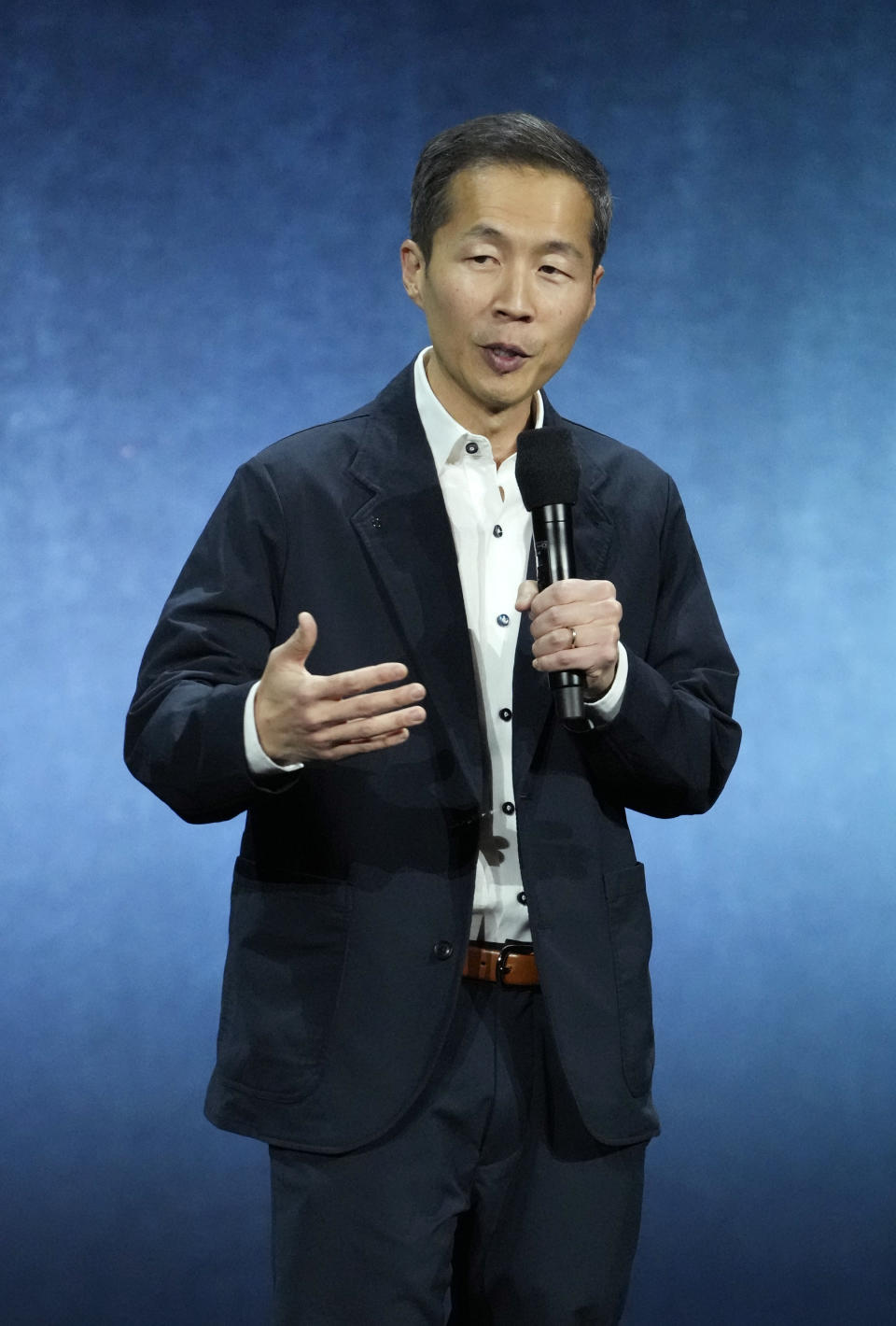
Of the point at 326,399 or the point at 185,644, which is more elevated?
the point at 326,399

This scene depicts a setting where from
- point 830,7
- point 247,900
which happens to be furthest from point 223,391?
point 247,900

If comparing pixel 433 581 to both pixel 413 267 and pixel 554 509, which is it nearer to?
pixel 554 509

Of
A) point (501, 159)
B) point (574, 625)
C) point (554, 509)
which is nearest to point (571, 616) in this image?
point (574, 625)

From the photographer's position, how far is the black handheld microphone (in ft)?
4.08

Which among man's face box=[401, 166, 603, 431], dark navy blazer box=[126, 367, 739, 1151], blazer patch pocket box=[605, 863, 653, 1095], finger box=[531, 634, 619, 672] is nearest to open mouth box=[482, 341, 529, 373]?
man's face box=[401, 166, 603, 431]

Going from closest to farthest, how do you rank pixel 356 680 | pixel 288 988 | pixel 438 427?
pixel 356 680 < pixel 288 988 < pixel 438 427

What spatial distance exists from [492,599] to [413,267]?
0.36 metres

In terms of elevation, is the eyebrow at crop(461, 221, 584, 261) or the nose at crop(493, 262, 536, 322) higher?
the eyebrow at crop(461, 221, 584, 261)

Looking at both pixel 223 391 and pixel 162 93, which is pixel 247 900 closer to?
pixel 223 391

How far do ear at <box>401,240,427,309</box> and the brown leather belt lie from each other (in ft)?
2.05

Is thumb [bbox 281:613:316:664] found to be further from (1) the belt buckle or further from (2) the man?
(1) the belt buckle

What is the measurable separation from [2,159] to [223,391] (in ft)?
1.88

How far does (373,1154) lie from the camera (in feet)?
4.45

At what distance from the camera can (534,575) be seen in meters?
1.46
